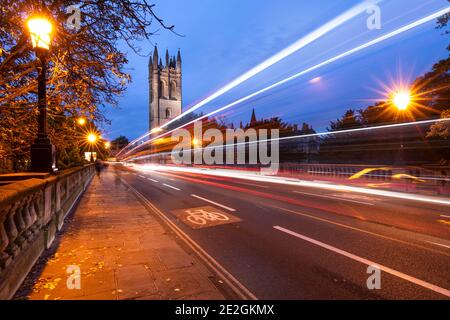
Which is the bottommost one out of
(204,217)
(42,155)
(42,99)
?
(204,217)

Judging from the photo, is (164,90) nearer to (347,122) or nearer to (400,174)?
(347,122)

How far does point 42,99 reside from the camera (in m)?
7.22

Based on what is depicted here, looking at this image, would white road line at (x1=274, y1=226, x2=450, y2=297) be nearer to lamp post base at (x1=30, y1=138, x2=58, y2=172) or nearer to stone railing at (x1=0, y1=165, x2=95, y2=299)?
stone railing at (x1=0, y1=165, x2=95, y2=299)

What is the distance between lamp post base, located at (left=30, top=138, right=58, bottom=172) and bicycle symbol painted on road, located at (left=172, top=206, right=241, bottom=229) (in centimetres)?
420

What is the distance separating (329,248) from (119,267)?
4.18 metres

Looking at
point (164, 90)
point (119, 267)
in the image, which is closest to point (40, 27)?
point (119, 267)

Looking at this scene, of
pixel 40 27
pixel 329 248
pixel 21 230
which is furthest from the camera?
pixel 329 248

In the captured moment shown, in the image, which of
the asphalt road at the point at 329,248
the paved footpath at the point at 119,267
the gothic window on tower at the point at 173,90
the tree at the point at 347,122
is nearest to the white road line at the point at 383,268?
the asphalt road at the point at 329,248

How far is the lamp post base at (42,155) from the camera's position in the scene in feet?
25.3

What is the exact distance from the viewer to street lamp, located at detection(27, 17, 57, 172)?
6.08 metres

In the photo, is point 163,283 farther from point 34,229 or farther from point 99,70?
point 99,70

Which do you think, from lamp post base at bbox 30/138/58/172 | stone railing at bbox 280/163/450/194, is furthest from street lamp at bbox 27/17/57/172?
stone railing at bbox 280/163/450/194

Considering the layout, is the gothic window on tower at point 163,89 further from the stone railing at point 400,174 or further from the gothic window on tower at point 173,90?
the stone railing at point 400,174
